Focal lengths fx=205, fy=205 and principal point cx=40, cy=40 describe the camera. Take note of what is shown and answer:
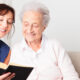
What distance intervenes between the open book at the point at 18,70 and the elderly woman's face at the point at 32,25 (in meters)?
0.18

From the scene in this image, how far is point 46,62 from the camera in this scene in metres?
1.23

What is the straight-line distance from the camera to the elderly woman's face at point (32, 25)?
1.21m

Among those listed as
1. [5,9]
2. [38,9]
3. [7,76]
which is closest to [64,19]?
[38,9]

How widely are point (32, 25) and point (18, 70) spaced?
27cm

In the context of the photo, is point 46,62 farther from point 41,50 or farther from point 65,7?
point 65,7

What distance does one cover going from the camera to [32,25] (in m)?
1.21

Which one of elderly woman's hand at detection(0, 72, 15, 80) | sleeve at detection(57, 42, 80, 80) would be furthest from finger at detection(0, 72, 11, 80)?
sleeve at detection(57, 42, 80, 80)

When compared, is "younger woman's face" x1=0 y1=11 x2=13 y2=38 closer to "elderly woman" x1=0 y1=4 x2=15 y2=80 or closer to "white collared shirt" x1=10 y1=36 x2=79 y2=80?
"elderly woman" x1=0 y1=4 x2=15 y2=80

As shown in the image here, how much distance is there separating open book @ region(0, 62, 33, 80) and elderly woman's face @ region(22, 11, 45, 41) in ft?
0.59

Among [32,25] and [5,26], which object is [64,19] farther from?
[5,26]

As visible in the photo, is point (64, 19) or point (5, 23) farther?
point (64, 19)

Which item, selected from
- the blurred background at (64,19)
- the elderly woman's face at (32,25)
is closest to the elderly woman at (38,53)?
the elderly woman's face at (32,25)

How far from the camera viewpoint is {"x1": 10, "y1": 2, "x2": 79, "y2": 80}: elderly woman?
1.21 m

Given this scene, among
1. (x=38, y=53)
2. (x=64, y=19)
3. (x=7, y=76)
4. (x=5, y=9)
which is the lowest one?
(x=7, y=76)
